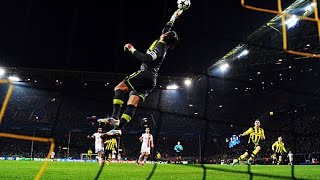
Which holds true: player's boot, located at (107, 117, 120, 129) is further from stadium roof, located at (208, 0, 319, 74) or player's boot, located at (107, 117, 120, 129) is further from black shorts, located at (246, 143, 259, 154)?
stadium roof, located at (208, 0, 319, 74)

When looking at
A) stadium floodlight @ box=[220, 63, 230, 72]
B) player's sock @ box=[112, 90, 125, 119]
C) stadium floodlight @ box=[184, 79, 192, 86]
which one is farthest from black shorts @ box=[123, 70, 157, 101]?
stadium floodlight @ box=[184, 79, 192, 86]

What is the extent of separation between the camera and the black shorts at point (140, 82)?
6258 mm

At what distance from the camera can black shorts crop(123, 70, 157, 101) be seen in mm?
6258

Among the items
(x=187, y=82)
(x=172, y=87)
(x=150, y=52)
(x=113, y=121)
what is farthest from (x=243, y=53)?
(x=113, y=121)

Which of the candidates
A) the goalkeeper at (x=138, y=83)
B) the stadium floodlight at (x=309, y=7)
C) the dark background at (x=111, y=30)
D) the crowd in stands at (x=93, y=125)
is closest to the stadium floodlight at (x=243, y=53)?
the dark background at (x=111, y=30)

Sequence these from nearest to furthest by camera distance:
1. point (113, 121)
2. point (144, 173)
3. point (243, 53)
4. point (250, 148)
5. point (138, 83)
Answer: point (113, 121), point (138, 83), point (144, 173), point (250, 148), point (243, 53)

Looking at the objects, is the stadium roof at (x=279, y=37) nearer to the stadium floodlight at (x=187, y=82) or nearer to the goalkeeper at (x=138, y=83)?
the stadium floodlight at (x=187, y=82)

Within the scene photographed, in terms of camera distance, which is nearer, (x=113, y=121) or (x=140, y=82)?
(x=113, y=121)

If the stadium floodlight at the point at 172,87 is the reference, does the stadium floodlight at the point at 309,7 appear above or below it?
above

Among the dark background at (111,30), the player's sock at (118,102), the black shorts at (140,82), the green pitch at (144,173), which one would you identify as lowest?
the green pitch at (144,173)

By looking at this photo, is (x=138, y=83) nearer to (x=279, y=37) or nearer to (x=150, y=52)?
(x=150, y=52)

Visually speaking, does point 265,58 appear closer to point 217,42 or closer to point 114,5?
point 217,42

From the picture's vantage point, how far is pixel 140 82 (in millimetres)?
6285

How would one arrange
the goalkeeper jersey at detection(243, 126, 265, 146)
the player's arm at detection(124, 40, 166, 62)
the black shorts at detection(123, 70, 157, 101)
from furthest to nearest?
the goalkeeper jersey at detection(243, 126, 265, 146) → the black shorts at detection(123, 70, 157, 101) → the player's arm at detection(124, 40, 166, 62)
